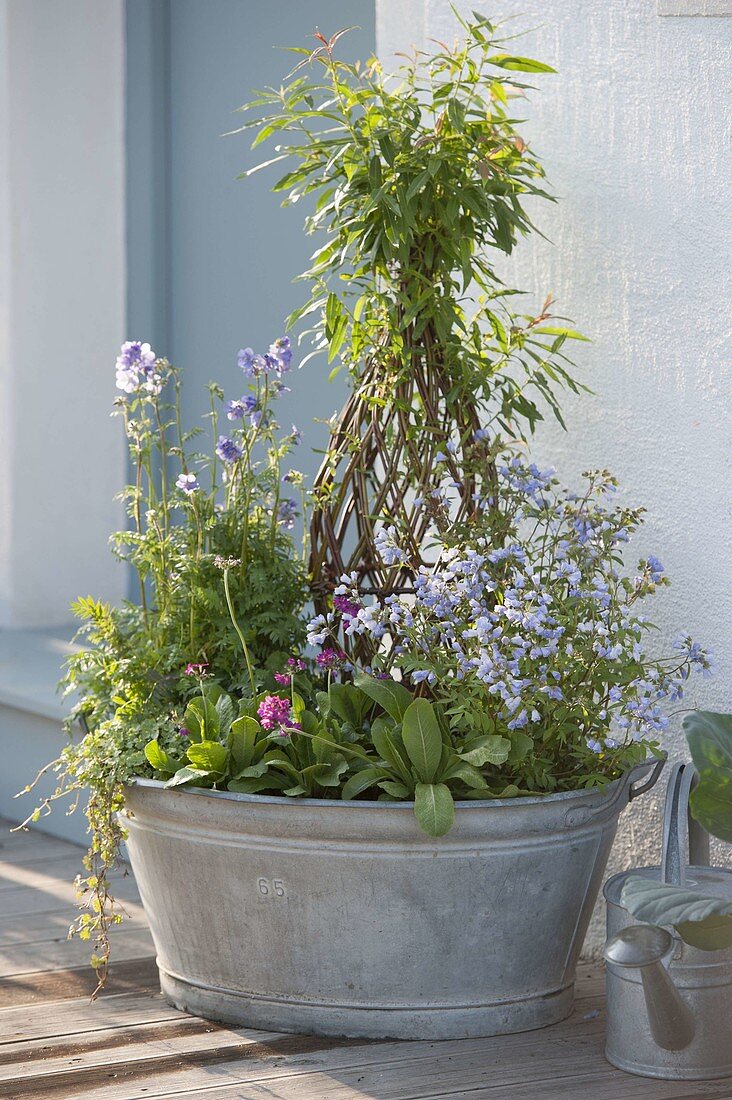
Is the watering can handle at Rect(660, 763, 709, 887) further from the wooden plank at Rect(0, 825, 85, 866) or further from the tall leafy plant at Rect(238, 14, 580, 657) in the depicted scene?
the wooden plank at Rect(0, 825, 85, 866)

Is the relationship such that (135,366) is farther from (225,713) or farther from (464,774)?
(464,774)

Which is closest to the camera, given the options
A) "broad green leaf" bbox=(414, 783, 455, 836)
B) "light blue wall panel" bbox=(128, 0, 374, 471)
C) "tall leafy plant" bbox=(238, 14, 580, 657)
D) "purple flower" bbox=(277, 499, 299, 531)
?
"broad green leaf" bbox=(414, 783, 455, 836)

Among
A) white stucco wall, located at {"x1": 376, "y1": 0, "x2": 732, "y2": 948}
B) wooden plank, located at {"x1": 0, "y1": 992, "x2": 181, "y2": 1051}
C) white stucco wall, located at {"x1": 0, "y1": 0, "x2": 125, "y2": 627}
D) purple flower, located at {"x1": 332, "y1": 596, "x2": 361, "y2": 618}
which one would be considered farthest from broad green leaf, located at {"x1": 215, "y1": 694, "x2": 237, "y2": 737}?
white stucco wall, located at {"x1": 0, "y1": 0, "x2": 125, "y2": 627}

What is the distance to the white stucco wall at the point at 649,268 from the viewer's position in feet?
7.06

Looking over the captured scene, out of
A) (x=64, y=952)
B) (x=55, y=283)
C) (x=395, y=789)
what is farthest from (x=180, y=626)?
(x=55, y=283)

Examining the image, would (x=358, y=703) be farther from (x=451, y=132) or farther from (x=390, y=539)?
(x=451, y=132)

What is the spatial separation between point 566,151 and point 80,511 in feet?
6.93

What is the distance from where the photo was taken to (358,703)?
2094 millimetres

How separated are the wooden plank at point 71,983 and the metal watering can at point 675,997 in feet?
2.51

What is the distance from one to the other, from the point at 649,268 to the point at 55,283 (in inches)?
86.0

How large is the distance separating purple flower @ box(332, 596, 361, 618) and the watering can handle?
1.69 feet

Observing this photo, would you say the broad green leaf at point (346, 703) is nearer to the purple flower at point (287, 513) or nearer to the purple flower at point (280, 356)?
the purple flower at point (287, 513)

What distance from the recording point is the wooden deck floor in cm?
182

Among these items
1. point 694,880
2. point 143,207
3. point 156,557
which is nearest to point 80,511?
point 143,207
